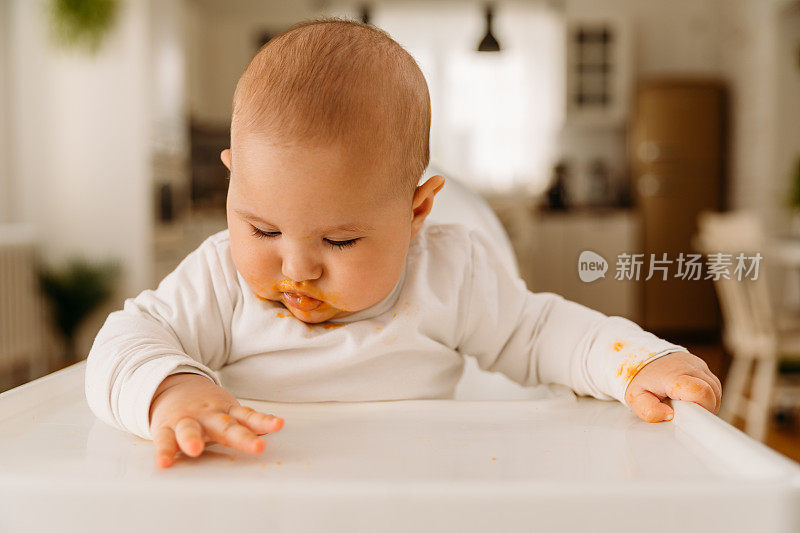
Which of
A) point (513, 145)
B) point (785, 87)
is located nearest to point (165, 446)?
point (785, 87)

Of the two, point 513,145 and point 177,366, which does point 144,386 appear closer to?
point 177,366

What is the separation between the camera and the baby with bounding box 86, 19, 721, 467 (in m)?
0.53

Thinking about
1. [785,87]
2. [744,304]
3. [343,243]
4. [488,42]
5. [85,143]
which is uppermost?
[785,87]

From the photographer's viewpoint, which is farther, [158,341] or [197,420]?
[158,341]

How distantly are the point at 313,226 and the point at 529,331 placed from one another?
28cm

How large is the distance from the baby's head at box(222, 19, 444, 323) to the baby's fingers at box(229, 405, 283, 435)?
0.15 m

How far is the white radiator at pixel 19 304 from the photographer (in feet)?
10.9

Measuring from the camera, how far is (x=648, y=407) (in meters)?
0.51

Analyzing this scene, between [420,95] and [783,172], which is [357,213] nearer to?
[420,95]

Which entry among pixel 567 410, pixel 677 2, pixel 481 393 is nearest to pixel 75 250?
pixel 481 393

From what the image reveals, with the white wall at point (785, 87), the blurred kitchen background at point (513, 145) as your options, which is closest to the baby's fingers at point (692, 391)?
the blurred kitchen background at point (513, 145)

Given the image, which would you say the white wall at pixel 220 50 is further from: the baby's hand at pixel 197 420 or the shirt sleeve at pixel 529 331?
the baby's hand at pixel 197 420

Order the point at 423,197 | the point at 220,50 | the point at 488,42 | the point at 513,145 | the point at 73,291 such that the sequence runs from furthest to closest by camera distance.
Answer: the point at 513,145 → the point at 220,50 → the point at 73,291 → the point at 488,42 → the point at 423,197

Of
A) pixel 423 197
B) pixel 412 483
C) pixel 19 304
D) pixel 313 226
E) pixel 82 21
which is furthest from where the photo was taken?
pixel 82 21
